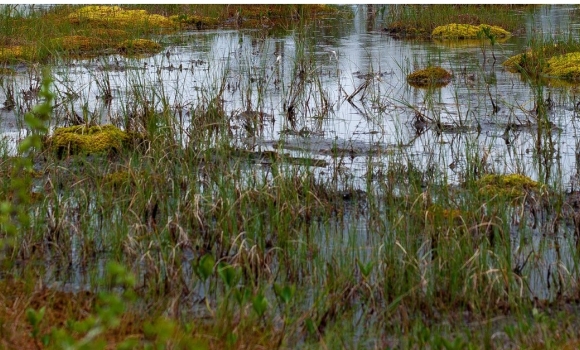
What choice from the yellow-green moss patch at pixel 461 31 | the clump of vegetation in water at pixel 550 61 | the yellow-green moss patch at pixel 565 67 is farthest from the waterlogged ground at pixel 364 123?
the yellow-green moss patch at pixel 461 31

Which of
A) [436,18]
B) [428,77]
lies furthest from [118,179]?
[436,18]

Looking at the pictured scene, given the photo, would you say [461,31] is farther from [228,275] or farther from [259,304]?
[259,304]

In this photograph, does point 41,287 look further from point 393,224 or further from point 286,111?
point 286,111

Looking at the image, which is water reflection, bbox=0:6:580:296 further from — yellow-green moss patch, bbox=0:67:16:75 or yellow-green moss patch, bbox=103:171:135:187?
yellow-green moss patch, bbox=103:171:135:187

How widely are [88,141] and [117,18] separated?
8790mm

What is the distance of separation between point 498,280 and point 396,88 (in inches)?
240

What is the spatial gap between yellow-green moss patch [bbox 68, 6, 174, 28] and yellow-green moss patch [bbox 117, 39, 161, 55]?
99cm

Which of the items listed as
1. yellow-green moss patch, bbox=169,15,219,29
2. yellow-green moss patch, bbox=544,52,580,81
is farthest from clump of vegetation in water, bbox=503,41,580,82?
yellow-green moss patch, bbox=169,15,219,29

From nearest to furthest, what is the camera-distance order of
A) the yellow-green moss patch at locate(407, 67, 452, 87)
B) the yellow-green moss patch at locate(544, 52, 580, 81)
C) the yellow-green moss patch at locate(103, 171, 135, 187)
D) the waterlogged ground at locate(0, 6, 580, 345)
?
the waterlogged ground at locate(0, 6, 580, 345) → the yellow-green moss patch at locate(103, 171, 135, 187) → the yellow-green moss patch at locate(407, 67, 452, 87) → the yellow-green moss patch at locate(544, 52, 580, 81)

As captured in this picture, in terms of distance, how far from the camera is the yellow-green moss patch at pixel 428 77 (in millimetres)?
10359

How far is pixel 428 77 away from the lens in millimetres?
10367

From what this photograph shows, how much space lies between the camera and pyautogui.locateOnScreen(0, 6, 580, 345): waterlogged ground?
4.79m

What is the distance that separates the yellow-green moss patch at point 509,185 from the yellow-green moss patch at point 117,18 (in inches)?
364

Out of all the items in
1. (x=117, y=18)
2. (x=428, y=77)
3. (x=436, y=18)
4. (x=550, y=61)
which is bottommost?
(x=428, y=77)
